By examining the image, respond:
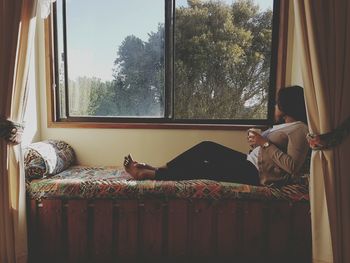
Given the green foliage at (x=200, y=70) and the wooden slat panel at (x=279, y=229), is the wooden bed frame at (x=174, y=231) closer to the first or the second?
the wooden slat panel at (x=279, y=229)

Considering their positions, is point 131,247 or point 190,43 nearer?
point 131,247

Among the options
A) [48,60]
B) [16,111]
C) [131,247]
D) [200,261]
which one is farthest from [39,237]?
[48,60]

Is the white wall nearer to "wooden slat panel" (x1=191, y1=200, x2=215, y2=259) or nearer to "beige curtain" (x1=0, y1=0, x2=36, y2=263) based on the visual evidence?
"wooden slat panel" (x1=191, y1=200, x2=215, y2=259)

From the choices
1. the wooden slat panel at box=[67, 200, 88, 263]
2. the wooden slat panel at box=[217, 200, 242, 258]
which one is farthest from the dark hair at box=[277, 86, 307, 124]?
the wooden slat panel at box=[67, 200, 88, 263]

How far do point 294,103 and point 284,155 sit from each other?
35 cm

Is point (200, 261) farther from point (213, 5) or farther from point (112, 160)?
point (213, 5)

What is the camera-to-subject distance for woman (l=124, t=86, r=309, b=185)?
1.70 m

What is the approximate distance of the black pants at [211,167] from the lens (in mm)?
1828

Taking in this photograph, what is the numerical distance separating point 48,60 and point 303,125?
1969mm

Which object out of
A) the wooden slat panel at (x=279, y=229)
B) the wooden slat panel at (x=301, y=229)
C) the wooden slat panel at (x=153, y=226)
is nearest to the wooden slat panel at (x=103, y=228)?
the wooden slat panel at (x=153, y=226)

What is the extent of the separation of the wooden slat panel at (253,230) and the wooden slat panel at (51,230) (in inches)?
42.9

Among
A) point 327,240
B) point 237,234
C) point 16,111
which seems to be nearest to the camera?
point 327,240

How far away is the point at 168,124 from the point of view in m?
2.37

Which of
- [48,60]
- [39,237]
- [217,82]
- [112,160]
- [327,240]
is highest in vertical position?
[48,60]
